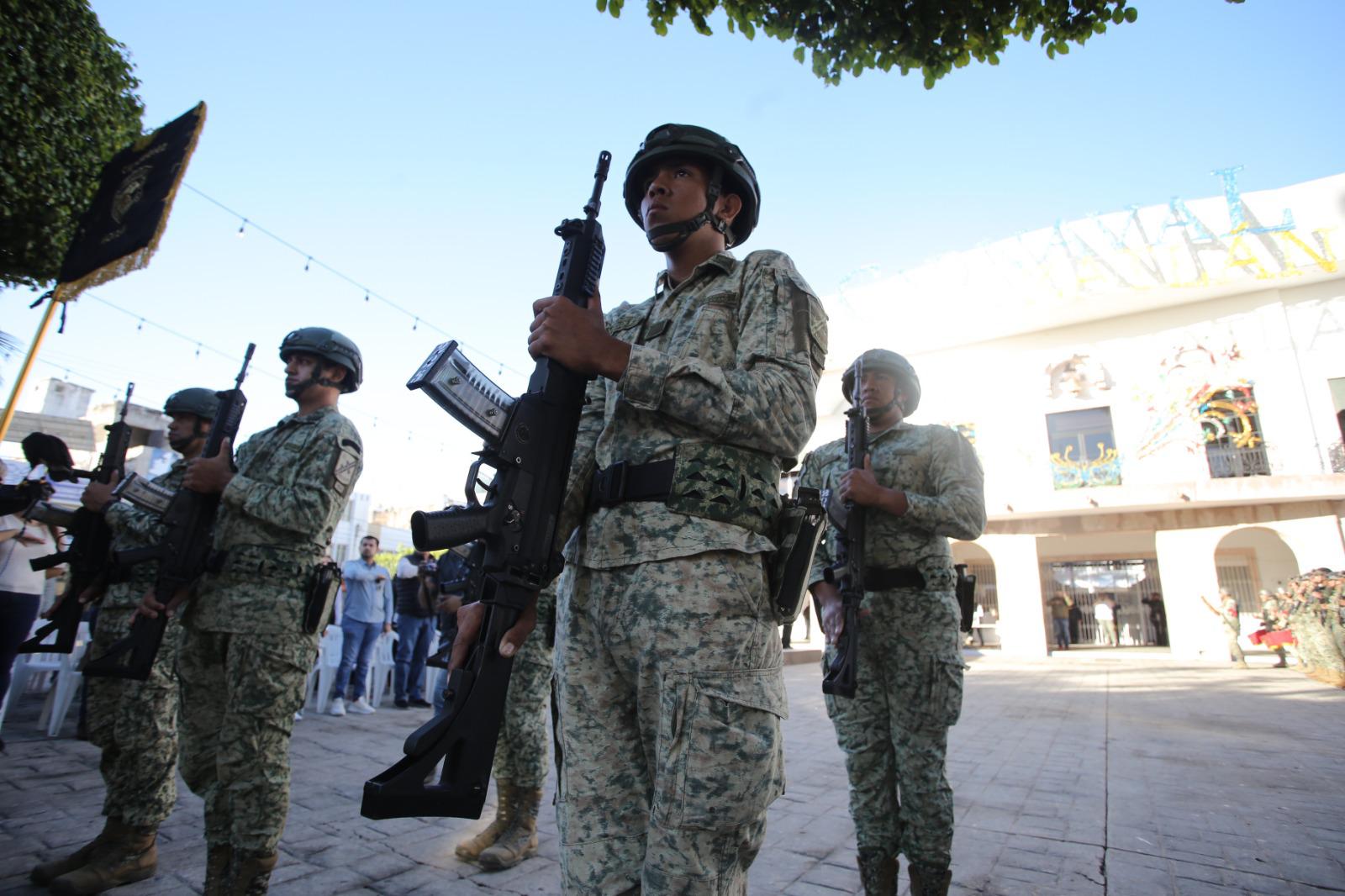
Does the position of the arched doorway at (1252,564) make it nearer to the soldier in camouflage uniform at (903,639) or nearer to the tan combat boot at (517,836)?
the soldier in camouflage uniform at (903,639)

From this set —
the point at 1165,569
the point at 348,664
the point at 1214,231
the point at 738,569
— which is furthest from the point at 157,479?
the point at 1214,231

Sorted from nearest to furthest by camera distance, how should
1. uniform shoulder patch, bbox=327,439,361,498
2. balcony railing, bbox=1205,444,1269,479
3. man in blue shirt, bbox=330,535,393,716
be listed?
uniform shoulder patch, bbox=327,439,361,498, man in blue shirt, bbox=330,535,393,716, balcony railing, bbox=1205,444,1269,479

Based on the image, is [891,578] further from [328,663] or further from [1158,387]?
[1158,387]

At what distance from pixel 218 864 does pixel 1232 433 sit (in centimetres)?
2087

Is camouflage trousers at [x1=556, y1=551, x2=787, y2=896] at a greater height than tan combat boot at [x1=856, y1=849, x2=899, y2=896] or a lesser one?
greater

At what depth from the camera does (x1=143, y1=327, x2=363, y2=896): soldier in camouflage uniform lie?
251cm

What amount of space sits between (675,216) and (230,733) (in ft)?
8.06

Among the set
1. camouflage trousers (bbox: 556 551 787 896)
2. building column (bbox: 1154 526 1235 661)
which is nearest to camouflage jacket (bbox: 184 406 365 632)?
camouflage trousers (bbox: 556 551 787 896)

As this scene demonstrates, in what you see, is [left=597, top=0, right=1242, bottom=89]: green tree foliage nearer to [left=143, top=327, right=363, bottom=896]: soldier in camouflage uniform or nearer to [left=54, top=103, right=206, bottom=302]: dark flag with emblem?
[left=143, top=327, right=363, bottom=896]: soldier in camouflage uniform

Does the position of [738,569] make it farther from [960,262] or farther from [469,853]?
[960,262]

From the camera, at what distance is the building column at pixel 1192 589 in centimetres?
1567

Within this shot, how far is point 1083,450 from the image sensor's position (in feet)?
59.7

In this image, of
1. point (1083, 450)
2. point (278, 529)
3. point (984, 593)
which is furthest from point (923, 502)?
point (984, 593)

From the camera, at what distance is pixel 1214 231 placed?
55.4 ft
